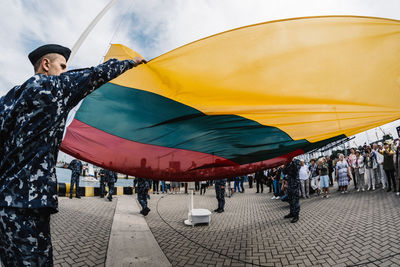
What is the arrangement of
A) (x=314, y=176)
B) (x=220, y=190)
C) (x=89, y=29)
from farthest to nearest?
(x=314, y=176)
(x=220, y=190)
(x=89, y=29)

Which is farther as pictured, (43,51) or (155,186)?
(155,186)

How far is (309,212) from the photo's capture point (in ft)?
24.4

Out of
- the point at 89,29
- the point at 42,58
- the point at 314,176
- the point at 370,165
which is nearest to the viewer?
the point at 42,58

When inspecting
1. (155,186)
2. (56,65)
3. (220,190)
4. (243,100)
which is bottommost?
(155,186)

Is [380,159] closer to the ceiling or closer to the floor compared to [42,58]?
closer to the floor

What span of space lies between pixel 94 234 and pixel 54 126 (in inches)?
189

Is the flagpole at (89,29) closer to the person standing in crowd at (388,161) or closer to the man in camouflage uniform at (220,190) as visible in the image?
the man in camouflage uniform at (220,190)

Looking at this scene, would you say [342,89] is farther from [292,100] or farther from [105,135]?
[105,135]

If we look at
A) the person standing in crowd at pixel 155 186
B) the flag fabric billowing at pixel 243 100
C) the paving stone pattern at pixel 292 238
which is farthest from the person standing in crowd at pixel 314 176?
the person standing in crowd at pixel 155 186

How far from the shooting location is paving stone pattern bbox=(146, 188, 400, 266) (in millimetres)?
3785

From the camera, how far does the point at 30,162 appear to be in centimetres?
131

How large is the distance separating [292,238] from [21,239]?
5.25m

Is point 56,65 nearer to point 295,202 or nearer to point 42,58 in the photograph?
point 42,58

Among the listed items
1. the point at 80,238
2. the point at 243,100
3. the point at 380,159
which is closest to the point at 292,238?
the point at 243,100
